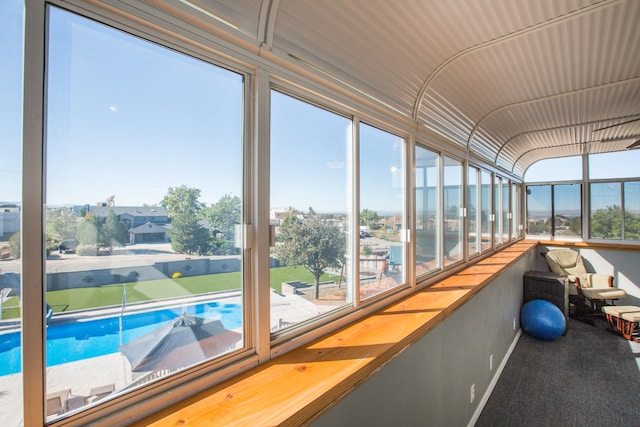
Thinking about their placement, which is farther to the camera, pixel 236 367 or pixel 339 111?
pixel 339 111

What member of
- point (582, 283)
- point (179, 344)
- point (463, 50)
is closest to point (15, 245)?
point (179, 344)

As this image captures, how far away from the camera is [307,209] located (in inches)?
60.9

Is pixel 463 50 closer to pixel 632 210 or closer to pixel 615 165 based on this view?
pixel 615 165

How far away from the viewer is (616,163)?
593cm

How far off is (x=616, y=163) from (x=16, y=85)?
8574 millimetres

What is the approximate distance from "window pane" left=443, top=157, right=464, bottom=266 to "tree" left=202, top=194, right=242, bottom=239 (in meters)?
2.43

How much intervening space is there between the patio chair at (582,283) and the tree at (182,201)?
6704 mm

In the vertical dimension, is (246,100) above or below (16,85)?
above

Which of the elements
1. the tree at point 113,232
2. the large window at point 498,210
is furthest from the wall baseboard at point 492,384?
the tree at point 113,232

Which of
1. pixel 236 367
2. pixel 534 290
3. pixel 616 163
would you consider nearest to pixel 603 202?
pixel 616 163

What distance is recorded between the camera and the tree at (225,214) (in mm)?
1118

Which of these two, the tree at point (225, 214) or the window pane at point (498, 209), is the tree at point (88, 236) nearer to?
the tree at point (225, 214)

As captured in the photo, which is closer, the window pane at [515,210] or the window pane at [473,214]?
the window pane at [473,214]

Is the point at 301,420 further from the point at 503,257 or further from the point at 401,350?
the point at 503,257
